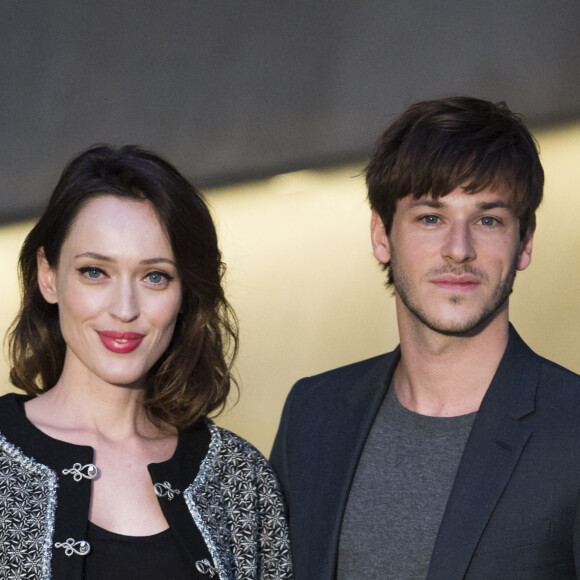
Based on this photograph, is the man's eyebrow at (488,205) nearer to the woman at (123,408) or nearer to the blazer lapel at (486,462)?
the blazer lapel at (486,462)

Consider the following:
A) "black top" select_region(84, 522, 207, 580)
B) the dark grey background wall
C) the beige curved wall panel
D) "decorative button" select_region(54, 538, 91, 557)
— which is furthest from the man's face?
the beige curved wall panel

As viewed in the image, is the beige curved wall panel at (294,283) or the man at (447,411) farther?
the beige curved wall panel at (294,283)

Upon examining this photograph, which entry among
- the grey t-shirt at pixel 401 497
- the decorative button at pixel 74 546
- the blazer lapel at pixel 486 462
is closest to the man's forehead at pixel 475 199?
the blazer lapel at pixel 486 462

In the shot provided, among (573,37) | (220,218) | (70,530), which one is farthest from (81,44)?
(70,530)

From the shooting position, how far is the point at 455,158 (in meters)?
2.79

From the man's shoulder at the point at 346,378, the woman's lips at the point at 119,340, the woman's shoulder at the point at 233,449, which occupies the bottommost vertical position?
the woman's shoulder at the point at 233,449

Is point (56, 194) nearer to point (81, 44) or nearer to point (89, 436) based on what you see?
point (89, 436)

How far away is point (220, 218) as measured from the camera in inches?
191

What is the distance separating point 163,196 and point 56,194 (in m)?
0.28

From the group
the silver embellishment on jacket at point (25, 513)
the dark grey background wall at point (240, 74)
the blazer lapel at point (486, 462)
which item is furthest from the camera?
the dark grey background wall at point (240, 74)

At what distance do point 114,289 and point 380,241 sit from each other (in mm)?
802

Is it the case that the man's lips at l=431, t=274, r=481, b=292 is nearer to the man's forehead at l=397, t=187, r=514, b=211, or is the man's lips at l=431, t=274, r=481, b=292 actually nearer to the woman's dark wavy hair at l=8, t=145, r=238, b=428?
the man's forehead at l=397, t=187, r=514, b=211

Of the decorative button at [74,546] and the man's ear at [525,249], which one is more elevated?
the man's ear at [525,249]

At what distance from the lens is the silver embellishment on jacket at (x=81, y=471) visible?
2.53 metres
